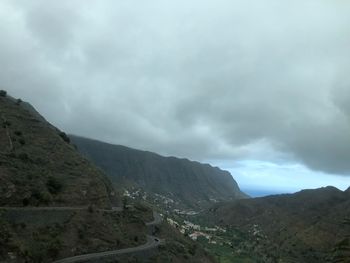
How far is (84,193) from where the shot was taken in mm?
60156

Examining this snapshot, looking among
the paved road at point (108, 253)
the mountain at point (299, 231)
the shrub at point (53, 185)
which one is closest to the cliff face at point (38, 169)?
the shrub at point (53, 185)

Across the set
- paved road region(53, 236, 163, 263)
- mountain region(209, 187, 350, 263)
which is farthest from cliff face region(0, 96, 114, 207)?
mountain region(209, 187, 350, 263)

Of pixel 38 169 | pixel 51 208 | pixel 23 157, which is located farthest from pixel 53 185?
pixel 23 157

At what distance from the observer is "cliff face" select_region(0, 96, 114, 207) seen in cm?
5123

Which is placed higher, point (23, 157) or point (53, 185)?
point (23, 157)


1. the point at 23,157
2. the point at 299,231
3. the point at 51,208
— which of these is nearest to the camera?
the point at 51,208

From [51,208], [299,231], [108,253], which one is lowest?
[108,253]

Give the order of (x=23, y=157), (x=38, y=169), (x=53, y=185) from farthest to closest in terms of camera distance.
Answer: (x=23, y=157) → (x=38, y=169) → (x=53, y=185)

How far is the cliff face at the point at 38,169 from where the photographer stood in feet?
168

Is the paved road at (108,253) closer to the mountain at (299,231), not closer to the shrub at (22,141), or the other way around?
the shrub at (22,141)

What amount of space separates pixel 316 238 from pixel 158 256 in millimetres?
87206

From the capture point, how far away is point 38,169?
58719 mm

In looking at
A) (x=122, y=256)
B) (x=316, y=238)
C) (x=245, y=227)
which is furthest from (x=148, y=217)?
(x=245, y=227)

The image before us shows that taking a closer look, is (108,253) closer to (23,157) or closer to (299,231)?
(23,157)
